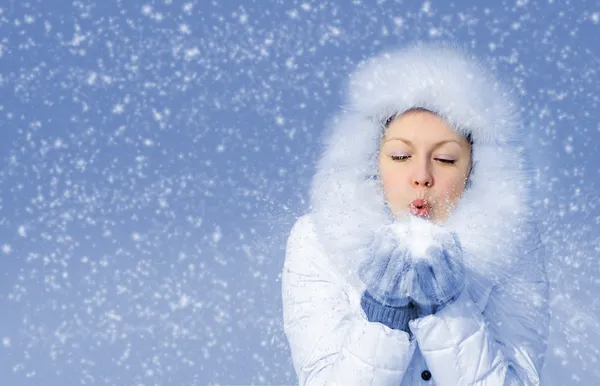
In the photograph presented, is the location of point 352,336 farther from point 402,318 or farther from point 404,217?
point 404,217

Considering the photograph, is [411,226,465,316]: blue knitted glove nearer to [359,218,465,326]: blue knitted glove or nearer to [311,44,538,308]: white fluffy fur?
[359,218,465,326]: blue knitted glove

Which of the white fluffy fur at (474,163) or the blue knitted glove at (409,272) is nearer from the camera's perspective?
the blue knitted glove at (409,272)

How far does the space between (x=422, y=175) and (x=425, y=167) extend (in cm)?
3

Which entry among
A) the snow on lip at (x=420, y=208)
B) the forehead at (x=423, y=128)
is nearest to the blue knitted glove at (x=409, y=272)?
the snow on lip at (x=420, y=208)

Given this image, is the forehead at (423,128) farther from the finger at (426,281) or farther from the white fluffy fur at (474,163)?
the finger at (426,281)

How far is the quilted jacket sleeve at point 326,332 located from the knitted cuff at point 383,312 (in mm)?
25

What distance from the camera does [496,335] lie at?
293 cm

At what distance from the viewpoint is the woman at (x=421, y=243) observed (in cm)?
271

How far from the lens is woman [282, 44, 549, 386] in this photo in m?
2.71

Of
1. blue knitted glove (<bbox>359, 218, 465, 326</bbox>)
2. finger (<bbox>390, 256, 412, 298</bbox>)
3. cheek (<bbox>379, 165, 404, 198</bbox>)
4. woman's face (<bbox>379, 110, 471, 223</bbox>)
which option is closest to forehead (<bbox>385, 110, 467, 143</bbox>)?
woman's face (<bbox>379, 110, 471, 223</bbox>)

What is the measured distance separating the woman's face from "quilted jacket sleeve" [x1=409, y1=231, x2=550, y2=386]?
28 cm

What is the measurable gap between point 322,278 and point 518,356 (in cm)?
61

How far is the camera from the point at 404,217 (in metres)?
2.87

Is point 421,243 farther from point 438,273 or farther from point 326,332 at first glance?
point 326,332
